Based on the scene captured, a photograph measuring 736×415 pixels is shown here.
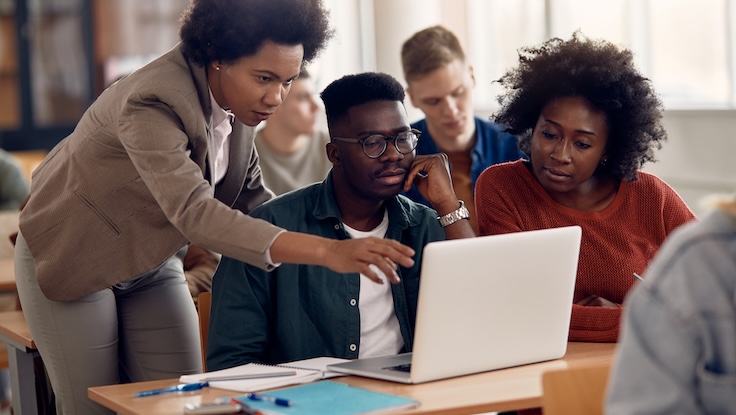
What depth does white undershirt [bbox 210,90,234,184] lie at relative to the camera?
7.44ft

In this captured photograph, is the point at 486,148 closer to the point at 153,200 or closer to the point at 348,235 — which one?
the point at 348,235

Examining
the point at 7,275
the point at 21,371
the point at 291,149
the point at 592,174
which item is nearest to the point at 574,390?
the point at 592,174

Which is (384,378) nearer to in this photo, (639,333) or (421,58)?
(639,333)

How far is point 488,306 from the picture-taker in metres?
1.85

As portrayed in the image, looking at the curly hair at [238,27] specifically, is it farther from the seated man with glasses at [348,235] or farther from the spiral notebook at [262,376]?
the spiral notebook at [262,376]

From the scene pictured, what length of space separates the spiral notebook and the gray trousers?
1.69 ft

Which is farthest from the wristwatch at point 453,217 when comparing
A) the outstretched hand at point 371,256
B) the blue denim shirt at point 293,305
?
the outstretched hand at point 371,256

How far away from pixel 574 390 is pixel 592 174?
1.07 metres

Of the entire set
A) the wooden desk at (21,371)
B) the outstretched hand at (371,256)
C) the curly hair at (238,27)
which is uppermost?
the curly hair at (238,27)

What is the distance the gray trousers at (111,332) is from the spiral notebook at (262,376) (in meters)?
0.52

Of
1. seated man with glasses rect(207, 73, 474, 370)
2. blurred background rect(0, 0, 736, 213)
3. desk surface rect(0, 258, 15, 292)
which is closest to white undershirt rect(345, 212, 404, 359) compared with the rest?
seated man with glasses rect(207, 73, 474, 370)

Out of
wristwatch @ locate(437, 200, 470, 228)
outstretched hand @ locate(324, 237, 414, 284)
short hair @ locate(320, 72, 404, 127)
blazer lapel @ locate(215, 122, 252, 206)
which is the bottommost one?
wristwatch @ locate(437, 200, 470, 228)

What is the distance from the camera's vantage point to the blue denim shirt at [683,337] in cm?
121

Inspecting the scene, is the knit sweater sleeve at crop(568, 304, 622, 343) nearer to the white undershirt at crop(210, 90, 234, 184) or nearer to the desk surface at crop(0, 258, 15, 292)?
the white undershirt at crop(210, 90, 234, 184)
